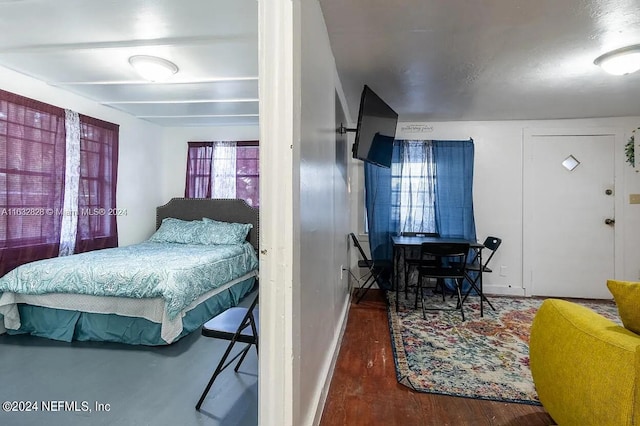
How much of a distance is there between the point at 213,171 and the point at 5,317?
2.64 m

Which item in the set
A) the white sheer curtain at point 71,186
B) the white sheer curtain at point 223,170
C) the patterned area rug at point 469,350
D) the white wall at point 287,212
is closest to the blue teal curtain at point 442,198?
the patterned area rug at point 469,350

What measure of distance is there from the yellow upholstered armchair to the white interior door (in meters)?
2.94

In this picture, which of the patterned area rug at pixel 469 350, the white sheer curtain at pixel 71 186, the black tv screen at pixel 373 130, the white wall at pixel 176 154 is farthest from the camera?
the white wall at pixel 176 154

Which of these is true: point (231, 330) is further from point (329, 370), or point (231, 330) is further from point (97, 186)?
point (97, 186)

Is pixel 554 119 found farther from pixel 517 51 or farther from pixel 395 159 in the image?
pixel 517 51

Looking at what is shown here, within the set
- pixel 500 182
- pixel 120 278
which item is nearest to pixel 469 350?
pixel 500 182

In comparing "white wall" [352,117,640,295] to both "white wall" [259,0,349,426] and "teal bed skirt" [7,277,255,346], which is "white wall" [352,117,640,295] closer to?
"white wall" [259,0,349,426]

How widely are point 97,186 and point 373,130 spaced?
3234 millimetres

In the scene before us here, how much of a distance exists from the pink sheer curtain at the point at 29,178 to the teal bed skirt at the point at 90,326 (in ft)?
1.74

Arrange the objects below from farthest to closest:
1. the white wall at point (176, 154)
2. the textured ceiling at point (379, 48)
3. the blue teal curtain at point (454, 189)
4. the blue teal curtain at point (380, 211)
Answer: the white wall at point (176, 154)
the blue teal curtain at point (380, 211)
the blue teal curtain at point (454, 189)
the textured ceiling at point (379, 48)

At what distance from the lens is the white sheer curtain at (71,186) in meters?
3.17

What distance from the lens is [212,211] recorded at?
440 cm

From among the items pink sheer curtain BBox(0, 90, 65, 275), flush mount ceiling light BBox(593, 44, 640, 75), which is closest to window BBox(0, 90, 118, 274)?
pink sheer curtain BBox(0, 90, 65, 275)

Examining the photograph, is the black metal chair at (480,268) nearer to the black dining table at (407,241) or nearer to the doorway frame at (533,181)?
the black dining table at (407,241)
